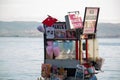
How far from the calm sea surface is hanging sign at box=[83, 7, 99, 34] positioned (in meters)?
2.73

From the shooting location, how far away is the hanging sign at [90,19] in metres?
8.24

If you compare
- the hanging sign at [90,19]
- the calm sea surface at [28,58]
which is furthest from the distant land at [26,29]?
the hanging sign at [90,19]

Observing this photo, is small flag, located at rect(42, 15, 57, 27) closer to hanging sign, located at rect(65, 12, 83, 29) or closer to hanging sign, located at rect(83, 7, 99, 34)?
hanging sign, located at rect(65, 12, 83, 29)

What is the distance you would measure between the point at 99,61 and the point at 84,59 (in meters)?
0.22

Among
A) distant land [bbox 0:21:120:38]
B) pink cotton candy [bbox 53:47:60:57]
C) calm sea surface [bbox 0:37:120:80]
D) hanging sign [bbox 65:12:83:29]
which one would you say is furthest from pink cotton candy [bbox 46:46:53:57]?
distant land [bbox 0:21:120:38]

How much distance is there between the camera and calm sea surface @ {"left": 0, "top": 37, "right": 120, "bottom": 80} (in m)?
11.8

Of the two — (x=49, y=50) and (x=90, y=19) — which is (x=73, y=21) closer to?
(x=90, y=19)

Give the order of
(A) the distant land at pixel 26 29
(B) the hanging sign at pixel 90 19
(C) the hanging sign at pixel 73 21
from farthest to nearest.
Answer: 1. (A) the distant land at pixel 26 29
2. (B) the hanging sign at pixel 90 19
3. (C) the hanging sign at pixel 73 21

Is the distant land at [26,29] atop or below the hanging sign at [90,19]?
below

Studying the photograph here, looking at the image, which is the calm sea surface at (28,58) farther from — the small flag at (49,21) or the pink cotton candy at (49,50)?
the small flag at (49,21)

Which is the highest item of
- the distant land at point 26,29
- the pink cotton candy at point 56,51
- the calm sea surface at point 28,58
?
the pink cotton candy at point 56,51

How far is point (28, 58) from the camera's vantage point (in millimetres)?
13766

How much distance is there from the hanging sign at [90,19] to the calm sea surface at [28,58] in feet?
8.95

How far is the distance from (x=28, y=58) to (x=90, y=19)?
5.57 m
